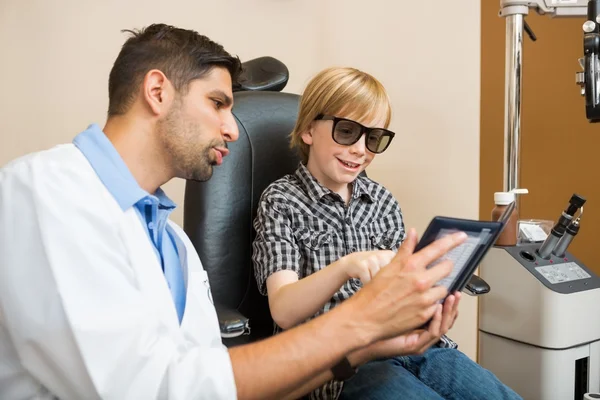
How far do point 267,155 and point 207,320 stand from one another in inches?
23.4

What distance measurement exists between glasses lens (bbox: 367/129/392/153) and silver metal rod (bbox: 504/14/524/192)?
64cm

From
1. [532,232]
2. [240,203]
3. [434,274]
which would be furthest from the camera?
[532,232]

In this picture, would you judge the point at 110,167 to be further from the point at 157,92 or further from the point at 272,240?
the point at 272,240

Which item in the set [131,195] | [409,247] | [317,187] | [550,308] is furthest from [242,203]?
[550,308]

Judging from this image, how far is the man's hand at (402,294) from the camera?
2.99 ft

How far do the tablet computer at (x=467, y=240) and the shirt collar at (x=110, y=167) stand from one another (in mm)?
461

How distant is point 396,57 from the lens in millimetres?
2584

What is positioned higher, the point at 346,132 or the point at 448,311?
the point at 346,132

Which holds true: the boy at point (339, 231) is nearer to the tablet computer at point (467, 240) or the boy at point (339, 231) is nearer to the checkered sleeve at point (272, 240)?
the checkered sleeve at point (272, 240)

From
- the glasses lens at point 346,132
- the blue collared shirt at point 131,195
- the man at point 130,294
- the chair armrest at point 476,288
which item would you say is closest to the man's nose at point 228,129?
the man at point 130,294

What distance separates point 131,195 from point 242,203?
0.59 m

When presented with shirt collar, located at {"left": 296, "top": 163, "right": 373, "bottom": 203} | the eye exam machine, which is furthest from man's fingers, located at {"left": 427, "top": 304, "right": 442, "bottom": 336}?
the eye exam machine

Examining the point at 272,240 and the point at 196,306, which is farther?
the point at 272,240

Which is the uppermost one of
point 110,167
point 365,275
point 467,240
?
point 110,167
